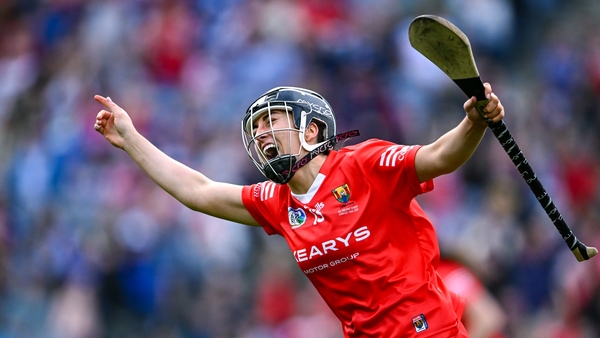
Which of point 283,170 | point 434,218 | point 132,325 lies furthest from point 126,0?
point 283,170

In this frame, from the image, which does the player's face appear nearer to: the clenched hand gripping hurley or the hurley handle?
the clenched hand gripping hurley

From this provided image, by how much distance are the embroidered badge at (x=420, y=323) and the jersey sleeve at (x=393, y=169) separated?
561 mm

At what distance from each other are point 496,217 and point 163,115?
14.0ft

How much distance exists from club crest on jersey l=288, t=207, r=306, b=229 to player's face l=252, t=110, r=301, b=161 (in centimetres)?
29

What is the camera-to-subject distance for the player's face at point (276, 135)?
487cm

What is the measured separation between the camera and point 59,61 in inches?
492

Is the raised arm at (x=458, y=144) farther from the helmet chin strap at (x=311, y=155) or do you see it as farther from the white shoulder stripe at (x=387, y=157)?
the helmet chin strap at (x=311, y=155)

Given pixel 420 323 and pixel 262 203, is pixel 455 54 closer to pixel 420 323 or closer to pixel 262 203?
pixel 420 323

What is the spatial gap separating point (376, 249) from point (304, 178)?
541 millimetres

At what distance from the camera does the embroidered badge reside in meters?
4.59

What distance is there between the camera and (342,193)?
4.71m

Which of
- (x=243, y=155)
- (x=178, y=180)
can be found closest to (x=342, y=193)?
(x=178, y=180)

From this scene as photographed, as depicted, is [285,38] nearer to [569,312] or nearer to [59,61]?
[59,61]

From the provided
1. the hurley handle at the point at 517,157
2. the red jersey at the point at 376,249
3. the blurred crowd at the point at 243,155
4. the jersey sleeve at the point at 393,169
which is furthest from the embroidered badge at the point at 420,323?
the blurred crowd at the point at 243,155
